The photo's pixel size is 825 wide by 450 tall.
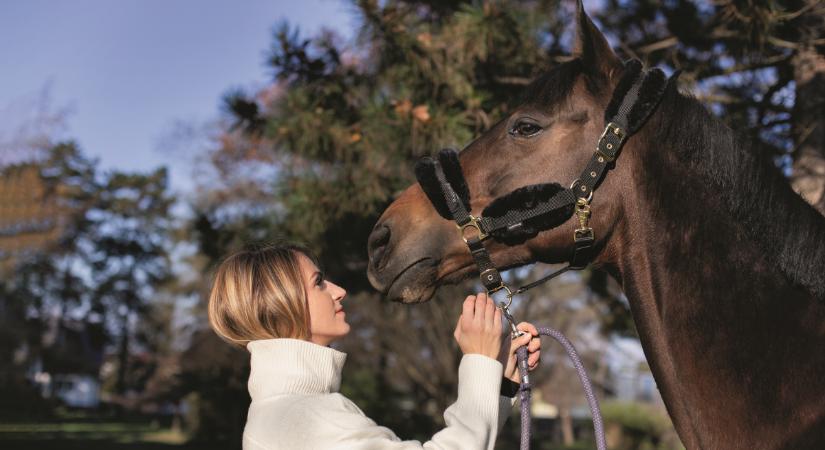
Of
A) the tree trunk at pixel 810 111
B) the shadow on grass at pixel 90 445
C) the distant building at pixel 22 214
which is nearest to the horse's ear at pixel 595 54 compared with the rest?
the tree trunk at pixel 810 111

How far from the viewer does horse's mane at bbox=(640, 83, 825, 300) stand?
2.02 metres

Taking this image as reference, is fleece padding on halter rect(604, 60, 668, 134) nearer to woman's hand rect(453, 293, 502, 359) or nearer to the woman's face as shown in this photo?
woman's hand rect(453, 293, 502, 359)

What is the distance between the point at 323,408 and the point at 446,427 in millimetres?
349

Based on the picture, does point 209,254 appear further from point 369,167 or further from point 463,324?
A: point 463,324

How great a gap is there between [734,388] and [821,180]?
3165mm

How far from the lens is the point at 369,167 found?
18.3ft

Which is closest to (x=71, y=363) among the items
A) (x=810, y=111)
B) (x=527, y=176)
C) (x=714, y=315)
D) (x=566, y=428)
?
(x=566, y=428)

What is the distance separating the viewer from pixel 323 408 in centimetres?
192

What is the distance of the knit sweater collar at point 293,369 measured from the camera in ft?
6.67

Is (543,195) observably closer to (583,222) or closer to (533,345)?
(583,222)

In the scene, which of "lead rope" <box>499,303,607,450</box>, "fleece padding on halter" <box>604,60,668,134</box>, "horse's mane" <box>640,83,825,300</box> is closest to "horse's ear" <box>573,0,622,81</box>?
"fleece padding on halter" <box>604,60,668,134</box>

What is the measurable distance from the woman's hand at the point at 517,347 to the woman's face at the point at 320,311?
514mm

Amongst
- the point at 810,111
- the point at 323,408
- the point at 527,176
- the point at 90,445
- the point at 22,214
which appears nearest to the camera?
the point at 323,408

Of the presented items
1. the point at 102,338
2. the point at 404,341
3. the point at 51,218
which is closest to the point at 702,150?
the point at 404,341
